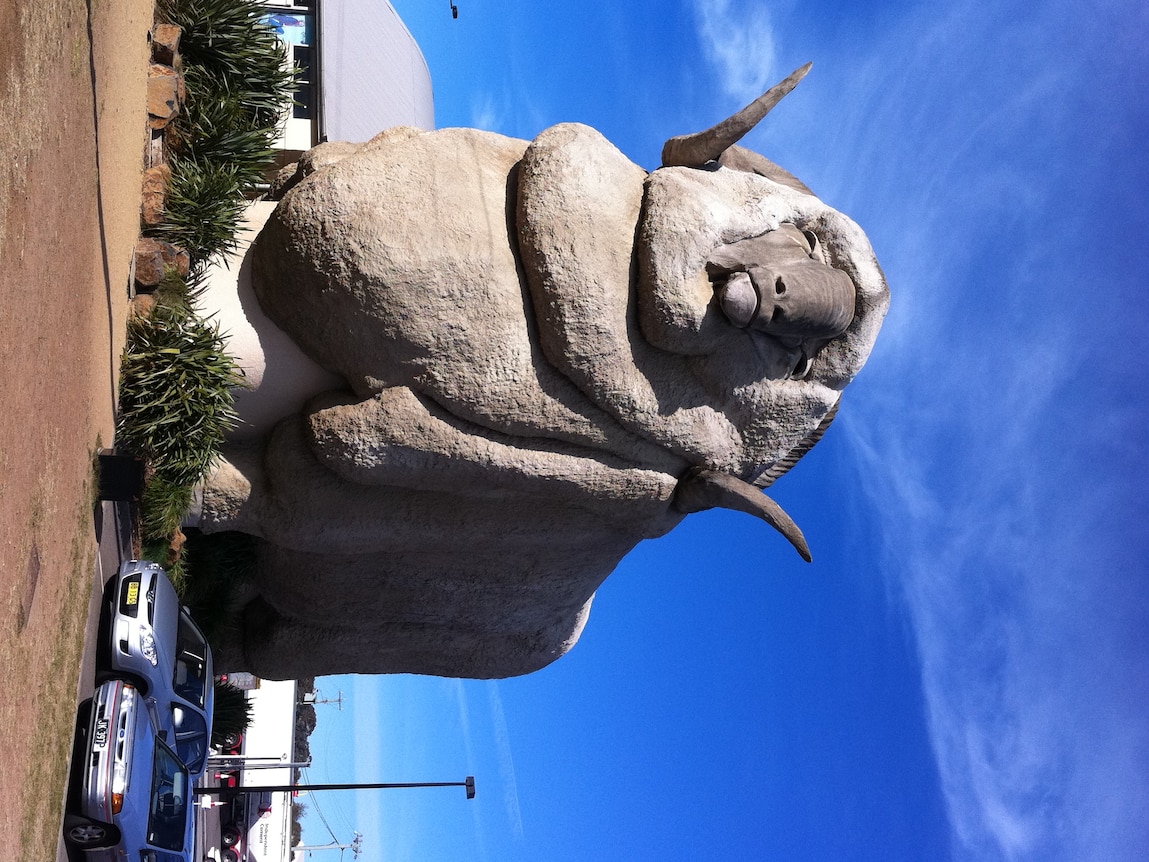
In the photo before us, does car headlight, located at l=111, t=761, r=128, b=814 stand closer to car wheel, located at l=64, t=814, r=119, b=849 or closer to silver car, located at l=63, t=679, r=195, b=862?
silver car, located at l=63, t=679, r=195, b=862

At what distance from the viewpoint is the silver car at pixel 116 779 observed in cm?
605

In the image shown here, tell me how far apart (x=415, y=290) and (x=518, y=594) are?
2.87 meters

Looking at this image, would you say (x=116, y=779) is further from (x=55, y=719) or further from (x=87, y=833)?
(x=55, y=719)

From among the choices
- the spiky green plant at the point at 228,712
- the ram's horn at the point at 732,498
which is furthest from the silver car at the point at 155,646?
the ram's horn at the point at 732,498

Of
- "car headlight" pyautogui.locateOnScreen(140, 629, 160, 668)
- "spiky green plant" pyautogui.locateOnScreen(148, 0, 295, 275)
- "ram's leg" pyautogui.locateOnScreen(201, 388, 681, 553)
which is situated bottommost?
"car headlight" pyautogui.locateOnScreen(140, 629, 160, 668)

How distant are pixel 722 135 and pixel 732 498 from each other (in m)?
2.19

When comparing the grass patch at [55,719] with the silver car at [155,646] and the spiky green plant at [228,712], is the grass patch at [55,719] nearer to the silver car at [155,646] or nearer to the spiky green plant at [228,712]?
the silver car at [155,646]

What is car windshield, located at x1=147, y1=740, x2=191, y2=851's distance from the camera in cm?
684

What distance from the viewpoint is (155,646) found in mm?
6617

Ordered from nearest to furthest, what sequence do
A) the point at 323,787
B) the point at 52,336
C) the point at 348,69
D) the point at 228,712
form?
the point at 52,336 < the point at 228,712 < the point at 323,787 < the point at 348,69

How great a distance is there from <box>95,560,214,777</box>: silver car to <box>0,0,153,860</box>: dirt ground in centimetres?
37

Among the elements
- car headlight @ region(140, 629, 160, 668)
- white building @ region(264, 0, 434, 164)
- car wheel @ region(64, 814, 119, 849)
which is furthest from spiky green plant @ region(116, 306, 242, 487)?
white building @ region(264, 0, 434, 164)

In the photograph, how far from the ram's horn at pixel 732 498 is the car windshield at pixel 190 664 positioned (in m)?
3.43

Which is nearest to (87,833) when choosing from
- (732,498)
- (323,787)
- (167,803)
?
(167,803)
